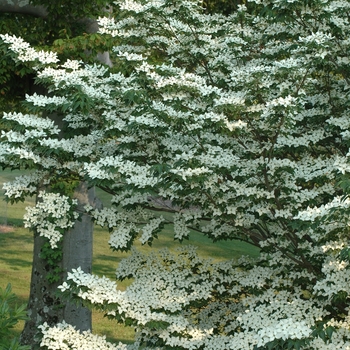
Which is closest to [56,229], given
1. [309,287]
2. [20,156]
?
[20,156]

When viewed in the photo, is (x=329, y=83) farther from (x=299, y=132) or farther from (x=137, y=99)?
(x=137, y=99)

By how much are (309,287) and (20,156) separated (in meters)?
Answer: 2.93

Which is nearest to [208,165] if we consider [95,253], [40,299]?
[40,299]

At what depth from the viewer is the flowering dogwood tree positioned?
545cm

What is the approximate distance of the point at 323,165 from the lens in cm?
611

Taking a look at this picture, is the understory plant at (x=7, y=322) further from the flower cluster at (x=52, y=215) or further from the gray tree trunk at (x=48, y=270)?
the gray tree trunk at (x=48, y=270)

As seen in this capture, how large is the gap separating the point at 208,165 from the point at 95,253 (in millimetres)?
12159

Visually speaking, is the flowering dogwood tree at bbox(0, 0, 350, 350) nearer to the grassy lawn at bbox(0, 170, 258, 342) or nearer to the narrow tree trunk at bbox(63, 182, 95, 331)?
the narrow tree trunk at bbox(63, 182, 95, 331)

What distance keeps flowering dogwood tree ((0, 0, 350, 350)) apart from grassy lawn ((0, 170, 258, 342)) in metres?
4.92

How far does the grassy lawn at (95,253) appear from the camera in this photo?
11961 millimetres

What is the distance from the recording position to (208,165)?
5.59 meters

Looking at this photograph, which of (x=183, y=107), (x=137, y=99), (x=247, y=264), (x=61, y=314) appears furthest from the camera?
(x=61, y=314)

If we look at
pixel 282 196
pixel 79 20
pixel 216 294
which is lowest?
pixel 216 294

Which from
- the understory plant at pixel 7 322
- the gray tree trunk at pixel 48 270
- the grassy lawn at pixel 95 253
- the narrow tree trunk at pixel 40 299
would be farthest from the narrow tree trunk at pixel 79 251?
the understory plant at pixel 7 322
